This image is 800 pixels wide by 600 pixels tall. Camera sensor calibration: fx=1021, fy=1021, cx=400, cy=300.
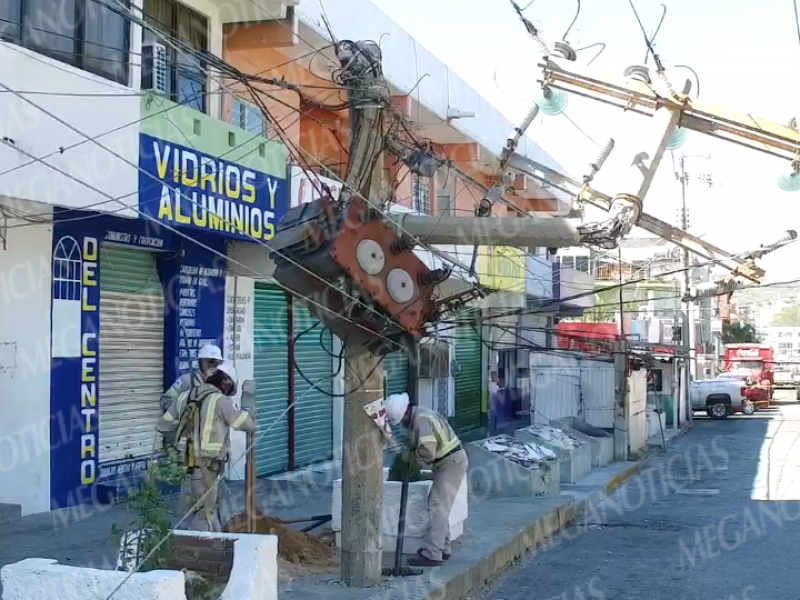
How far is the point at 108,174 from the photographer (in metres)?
10.1

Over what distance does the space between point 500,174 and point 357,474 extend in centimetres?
1036

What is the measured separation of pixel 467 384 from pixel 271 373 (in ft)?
36.4

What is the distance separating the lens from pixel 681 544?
11.0 metres

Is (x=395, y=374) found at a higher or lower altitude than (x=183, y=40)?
lower

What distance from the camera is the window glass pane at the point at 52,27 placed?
9492 millimetres

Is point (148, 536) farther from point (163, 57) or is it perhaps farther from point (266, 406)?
point (266, 406)

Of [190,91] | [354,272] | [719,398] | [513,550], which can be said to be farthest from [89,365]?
[719,398]

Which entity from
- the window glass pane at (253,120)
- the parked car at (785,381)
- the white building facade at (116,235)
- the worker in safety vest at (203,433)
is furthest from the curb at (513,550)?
the parked car at (785,381)

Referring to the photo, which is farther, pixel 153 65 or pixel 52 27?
pixel 153 65

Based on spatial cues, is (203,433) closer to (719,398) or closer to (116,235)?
(116,235)

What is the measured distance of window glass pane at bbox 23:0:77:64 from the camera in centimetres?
949

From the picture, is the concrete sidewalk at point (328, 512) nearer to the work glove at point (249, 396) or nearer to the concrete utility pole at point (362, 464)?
the concrete utility pole at point (362, 464)

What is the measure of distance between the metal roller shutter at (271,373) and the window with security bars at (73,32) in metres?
5.12

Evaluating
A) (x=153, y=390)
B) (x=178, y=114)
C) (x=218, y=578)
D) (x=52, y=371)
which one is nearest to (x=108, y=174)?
(x=178, y=114)
